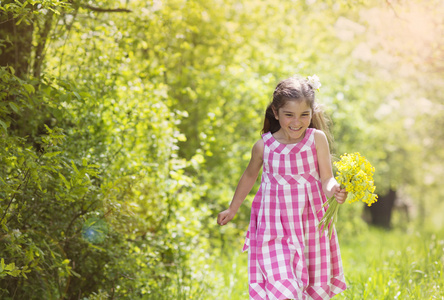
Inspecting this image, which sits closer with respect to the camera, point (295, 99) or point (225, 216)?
point (295, 99)

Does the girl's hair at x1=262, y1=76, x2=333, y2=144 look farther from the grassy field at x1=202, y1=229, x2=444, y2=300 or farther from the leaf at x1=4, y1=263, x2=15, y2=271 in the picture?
the leaf at x1=4, y1=263, x2=15, y2=271

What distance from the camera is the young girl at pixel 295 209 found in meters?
3.31

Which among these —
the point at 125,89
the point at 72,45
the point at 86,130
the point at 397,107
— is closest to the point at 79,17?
the point at 72,45

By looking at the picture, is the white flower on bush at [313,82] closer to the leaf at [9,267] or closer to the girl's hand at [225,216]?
the girl's hand at [225,216]

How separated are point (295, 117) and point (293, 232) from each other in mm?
713

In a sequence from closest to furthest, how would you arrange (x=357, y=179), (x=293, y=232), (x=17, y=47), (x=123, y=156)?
(x=357, y=179)
(x=293, y=232)
(x=17, y=47)
(x=123, y=156)

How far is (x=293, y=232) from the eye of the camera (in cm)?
335

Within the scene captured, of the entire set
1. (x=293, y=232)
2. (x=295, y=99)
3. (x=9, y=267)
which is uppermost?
(x=295, y=99)

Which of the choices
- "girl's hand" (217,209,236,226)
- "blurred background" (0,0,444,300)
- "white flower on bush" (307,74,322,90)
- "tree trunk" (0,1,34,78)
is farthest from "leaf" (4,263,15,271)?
"white flower on bush" (307,74,322,90)

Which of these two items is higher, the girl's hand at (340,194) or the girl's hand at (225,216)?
the girl's hand at (340,194)

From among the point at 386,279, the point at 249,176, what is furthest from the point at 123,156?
the point at 386,279

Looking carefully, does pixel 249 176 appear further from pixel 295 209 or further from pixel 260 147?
pixel 295 209

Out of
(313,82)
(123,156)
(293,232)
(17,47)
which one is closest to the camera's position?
(293,232)

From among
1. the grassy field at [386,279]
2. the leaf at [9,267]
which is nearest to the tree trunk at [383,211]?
the grassy field at [386,279]
